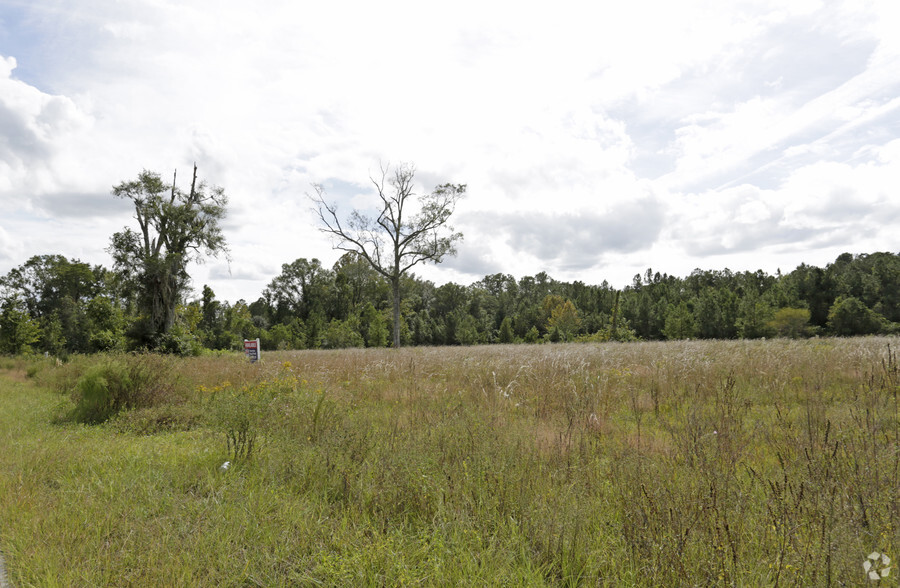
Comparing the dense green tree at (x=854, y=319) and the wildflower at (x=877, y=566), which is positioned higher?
the dense green tree at (x=854, y=319)

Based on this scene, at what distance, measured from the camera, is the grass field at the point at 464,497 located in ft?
8.77

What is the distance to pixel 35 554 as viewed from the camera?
124 inches

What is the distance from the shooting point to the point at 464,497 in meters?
3.46

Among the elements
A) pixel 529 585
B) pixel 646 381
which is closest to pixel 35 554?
pixel 529 585

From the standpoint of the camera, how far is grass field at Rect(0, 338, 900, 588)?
8.77ft

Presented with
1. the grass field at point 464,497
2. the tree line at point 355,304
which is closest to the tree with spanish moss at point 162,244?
the tree line at point 355,304

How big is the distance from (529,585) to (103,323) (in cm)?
3299

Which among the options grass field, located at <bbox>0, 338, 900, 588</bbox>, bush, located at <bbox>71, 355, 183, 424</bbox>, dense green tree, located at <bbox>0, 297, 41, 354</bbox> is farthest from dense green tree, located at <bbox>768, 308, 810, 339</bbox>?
dense green tree, located at <bbox>0, 297, 41, 354</bbox>

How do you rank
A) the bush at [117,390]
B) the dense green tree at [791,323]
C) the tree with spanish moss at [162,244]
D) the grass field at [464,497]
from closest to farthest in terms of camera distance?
the grass field at [464,497], the bush at [117,390], the tree with spanish moss at [162,244], the dense green tree at [791,323]

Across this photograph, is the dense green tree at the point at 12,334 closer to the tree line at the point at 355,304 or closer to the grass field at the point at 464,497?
the tree line at the point at 355,304

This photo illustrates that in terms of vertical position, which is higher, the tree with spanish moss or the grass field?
the tree with spanish moss

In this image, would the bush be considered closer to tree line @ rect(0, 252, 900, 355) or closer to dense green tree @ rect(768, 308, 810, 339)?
tree line @ rect(0, 252, 900, 355)

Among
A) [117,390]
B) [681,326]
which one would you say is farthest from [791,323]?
[117,390]

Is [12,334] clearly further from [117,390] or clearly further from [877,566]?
[877,566]
